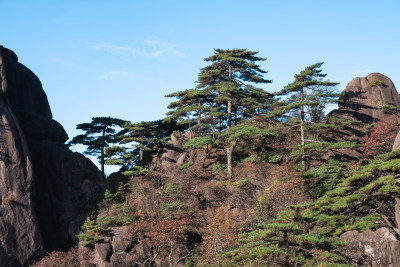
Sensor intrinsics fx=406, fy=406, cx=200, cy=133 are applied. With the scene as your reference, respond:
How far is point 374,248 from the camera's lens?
2014 cm

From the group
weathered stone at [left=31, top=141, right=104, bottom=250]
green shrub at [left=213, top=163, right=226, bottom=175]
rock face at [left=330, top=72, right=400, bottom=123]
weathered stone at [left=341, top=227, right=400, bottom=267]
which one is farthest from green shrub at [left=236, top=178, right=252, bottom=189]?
rock face at [left=330, top=72, right=400, bottom=123]

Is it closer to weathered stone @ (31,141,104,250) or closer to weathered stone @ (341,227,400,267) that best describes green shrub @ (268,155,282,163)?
weathered stone @ (341,227,400,267)

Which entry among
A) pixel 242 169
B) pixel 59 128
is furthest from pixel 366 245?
pixel 59 128

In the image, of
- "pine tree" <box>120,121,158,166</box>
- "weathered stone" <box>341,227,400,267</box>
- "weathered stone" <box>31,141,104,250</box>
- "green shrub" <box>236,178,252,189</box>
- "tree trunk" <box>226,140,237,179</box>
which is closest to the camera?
"weathered stone" <box>341,227,400,267</box>

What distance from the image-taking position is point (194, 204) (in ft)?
98.1

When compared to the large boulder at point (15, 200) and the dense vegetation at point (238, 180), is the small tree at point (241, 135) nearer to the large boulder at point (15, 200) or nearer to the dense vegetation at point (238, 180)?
the dense vegetation at point (238, 180)

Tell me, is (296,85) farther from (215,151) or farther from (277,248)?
(277,248)

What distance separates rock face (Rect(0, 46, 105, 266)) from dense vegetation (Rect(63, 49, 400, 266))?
2.16 m

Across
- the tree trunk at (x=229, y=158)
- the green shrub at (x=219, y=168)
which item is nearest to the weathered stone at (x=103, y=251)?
the tree trunk at (x=229, y=158)

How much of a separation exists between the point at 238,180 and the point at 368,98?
55.2ft

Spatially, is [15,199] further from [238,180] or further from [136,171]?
[238,180]

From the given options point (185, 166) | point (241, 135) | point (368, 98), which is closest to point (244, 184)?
point (241, 135)

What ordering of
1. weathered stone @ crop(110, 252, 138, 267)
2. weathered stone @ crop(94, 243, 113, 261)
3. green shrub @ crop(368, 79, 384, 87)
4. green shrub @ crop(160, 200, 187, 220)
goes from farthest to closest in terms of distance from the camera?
1. green shrub @ crop(368, 79, 384, 87)
2. green shrub @ crop(160, 200, 187, 220)
3. weathered stone @ crop(94, 243, 113, 261)
4. weathered stone @ crop(110, 252, 138, 267)

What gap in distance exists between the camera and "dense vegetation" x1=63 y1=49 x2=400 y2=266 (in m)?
15.9
